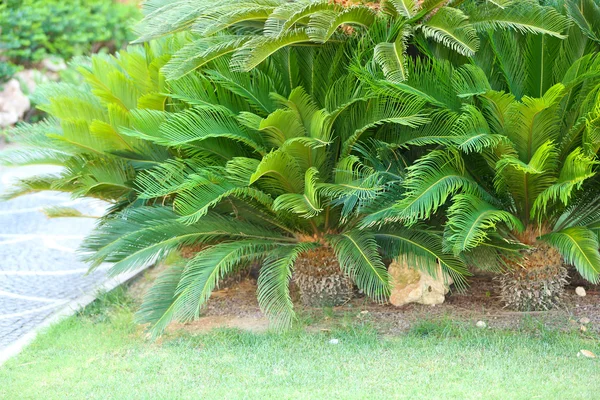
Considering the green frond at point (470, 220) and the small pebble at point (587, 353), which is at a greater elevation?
the green frond at point (470, 220)

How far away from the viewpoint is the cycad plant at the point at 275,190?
15.5 ft

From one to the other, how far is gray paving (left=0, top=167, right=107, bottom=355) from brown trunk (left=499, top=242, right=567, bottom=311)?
2.97 meters

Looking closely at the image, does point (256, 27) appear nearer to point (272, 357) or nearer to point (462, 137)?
point (462, 137)

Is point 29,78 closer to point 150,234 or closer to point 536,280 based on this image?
point 150,234

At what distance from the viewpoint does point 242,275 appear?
241 inches

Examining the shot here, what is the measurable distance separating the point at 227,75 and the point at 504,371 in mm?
2587

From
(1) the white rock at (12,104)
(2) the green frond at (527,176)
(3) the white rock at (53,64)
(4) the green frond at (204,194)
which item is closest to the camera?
(2) the green frond at (527,176)

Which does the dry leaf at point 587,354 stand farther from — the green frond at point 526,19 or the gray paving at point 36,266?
the gray paving at point 36,266

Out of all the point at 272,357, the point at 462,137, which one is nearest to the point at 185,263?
the point at 272,357

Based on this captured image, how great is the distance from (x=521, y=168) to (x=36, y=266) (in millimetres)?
4707

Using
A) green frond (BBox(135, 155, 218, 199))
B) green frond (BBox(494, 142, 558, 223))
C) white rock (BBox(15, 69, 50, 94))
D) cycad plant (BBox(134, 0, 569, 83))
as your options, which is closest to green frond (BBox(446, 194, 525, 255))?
green frond (BBox(494, 142, 558, 223))

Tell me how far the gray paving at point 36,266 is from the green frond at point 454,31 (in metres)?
2.95

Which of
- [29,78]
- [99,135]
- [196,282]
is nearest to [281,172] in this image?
[196,282]

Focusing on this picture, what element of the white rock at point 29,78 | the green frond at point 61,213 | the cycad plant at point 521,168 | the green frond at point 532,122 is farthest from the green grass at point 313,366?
the white rock at point 29,78
